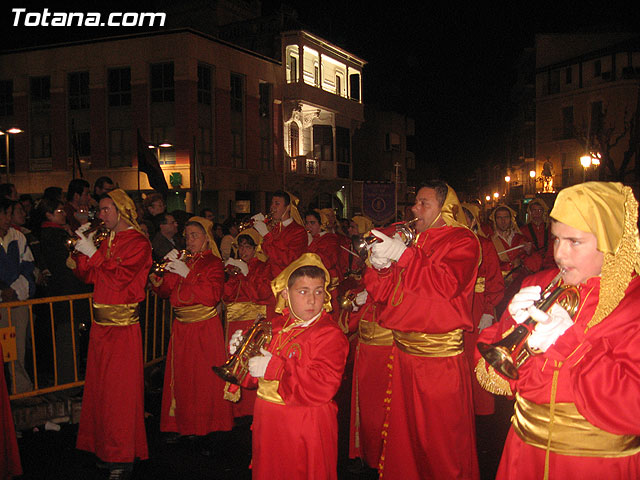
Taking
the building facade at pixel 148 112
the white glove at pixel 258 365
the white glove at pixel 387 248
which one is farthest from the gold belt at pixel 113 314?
the building facade at pixel 148 112

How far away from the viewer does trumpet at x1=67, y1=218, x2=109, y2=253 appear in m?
4.95

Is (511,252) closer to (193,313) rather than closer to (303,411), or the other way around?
(193,313)

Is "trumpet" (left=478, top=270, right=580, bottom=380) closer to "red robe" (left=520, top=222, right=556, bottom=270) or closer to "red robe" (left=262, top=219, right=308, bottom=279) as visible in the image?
"red robe" (left=262, top=219, right=308, bottom=279)

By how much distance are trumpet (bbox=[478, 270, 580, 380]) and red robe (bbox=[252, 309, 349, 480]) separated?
50.8 inches

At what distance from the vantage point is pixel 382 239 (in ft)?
12.5

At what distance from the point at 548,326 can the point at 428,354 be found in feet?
6.26

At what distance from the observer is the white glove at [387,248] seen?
150 inches

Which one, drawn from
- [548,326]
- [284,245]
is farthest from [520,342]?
[284,245]

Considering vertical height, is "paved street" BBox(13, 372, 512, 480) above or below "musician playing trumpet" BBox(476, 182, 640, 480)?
below

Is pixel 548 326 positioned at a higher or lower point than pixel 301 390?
higher

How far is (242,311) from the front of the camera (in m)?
6.58

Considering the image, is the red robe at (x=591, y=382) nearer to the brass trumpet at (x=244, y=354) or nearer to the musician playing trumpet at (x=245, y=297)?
the brass trumpet at (x=244, y=354)

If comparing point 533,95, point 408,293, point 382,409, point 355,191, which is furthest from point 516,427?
point 533,95

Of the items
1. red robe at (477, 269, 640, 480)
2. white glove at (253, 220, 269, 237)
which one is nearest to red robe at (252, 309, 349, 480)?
red robe at (477, 269, 640, 480)
